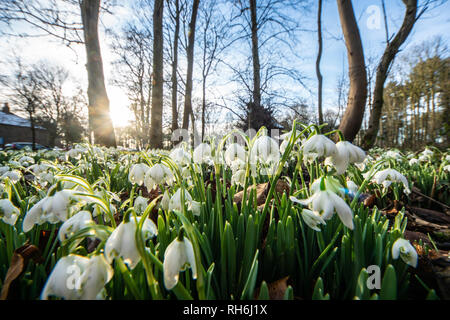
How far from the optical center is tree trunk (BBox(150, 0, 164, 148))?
7.85 metres

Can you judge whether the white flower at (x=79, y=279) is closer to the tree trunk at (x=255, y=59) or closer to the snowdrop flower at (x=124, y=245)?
the snowdrop flower at (x=124, y=245)

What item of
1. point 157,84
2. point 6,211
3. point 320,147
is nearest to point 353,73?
point 320,147

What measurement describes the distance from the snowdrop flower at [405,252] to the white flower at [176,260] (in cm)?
69

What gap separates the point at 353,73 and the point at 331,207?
15.1ft

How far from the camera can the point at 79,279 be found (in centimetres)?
51

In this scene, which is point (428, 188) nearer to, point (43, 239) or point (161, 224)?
point (161, 224)

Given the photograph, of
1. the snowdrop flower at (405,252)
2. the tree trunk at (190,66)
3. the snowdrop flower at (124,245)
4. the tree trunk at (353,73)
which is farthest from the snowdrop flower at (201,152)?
the tree trunk at (190,66)

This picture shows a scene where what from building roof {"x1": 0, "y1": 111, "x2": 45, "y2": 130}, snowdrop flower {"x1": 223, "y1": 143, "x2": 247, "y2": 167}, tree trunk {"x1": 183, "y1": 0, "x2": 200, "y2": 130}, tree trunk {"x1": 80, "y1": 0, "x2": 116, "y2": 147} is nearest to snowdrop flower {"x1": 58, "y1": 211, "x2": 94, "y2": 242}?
snowdrop flower {"x1": 223, "y1": 143, "x2": 247, "y2": 167}

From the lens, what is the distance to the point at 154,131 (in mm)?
7816

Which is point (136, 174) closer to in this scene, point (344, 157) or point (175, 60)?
point (344, 157)

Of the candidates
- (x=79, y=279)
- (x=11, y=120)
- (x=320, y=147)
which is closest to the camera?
(x=79, y=279)
